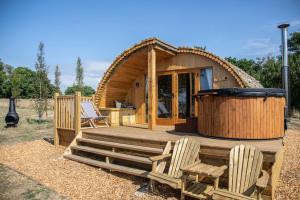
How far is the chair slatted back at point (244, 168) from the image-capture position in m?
3.78

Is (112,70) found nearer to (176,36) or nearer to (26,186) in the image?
(26,186)

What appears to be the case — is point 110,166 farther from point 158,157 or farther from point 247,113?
point 247,113

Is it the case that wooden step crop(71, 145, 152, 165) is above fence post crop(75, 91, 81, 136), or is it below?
below

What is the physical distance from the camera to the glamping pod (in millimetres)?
7797

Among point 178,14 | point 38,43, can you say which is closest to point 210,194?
point 178,14

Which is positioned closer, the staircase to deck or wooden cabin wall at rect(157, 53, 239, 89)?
the staircase to deck

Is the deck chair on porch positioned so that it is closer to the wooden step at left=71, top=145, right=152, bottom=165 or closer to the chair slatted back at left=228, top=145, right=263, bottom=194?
the wooden step at left=71, top=145, right=152, bottom=165

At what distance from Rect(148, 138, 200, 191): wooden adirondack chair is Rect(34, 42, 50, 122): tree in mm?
13623

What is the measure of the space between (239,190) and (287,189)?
1270mm

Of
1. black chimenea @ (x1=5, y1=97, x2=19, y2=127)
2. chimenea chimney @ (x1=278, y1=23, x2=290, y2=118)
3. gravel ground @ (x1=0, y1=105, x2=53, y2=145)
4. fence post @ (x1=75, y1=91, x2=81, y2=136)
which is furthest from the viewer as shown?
Answer: black chimenea @ (x1=5, y1=97, x2=19, y2=127)

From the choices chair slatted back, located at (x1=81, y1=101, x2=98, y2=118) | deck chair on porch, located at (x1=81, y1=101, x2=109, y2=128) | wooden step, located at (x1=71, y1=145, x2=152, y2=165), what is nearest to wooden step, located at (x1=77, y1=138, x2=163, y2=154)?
wooden step, located at (x1=71, y1=145, x2=152, y2=165)

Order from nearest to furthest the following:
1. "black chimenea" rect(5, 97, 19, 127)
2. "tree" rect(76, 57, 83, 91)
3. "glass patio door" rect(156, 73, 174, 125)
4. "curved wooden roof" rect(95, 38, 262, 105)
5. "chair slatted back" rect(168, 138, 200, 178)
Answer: "chair slatted back" rect(168, 138, 200, 178)
"curved wooden roof" rect(95, 38, 262, 105)
"glass patio door" rect(156, 73, 174, 125)
"black chimenea" rect(5, 97, 19, 127)
"tree" rect(76, 57, 83, 91)

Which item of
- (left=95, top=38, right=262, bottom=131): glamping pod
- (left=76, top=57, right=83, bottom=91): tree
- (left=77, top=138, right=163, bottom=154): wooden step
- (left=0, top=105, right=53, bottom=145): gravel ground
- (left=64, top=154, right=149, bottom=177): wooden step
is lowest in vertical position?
(left=64, top=154, right=149, bottom=177): wooden step

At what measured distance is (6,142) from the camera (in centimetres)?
877
